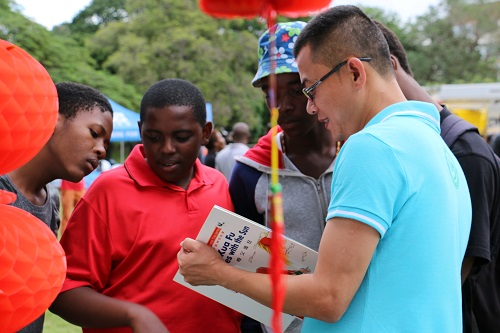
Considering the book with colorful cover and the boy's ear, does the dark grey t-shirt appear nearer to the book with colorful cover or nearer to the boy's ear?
the book with colorful cover

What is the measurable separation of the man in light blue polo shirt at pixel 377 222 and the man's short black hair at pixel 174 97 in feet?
2.39

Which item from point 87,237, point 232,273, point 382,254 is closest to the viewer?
point 382,254

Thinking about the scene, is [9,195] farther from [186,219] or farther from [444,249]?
[444,249]

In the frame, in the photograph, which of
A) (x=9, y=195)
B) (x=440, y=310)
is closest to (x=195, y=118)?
(x=9, y=195)

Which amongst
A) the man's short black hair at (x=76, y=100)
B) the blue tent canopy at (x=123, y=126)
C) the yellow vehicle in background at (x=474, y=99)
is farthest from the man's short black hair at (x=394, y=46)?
the yellow vehicle in background at (x=474, y=99)

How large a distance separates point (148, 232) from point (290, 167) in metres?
0.60

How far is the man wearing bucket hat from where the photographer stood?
2055mm

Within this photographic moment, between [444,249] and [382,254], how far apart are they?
153 millimetres

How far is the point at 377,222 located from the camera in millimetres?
1237

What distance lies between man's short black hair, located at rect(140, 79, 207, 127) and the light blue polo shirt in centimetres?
88

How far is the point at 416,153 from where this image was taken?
1.30 metres

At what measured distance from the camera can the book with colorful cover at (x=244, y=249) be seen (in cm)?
153

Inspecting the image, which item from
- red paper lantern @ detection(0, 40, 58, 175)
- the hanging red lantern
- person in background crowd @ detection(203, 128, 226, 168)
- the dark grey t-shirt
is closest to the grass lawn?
the dark grey t-shirt

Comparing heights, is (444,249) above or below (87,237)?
above
